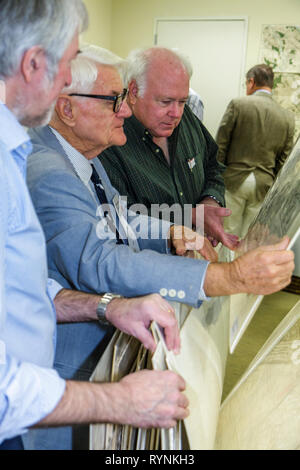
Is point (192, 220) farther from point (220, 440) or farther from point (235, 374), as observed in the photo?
point (220, 440)

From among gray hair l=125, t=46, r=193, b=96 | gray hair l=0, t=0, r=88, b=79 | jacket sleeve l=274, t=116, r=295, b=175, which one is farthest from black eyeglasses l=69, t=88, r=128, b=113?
jacket sleeve l=274, t=116, r=295, b=175

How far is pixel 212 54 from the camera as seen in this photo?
6.07 metres

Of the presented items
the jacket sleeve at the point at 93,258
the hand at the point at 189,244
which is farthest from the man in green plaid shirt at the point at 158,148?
the jacket sleeve at the point at 93,258

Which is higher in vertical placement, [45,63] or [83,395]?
[45,63]

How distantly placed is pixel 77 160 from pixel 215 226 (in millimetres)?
761

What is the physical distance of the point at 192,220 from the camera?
2260mm

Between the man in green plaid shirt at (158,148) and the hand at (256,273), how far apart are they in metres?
0.81

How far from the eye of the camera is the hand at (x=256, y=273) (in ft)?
3.51

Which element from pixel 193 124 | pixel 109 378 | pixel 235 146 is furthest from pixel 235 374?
pixel 235 146

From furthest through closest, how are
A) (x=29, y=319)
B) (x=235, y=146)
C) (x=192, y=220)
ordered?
(x=235, y=146) → (x=192, y=220) → (x=29, y=319)

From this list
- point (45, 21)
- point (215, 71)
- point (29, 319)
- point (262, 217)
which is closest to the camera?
point (45, 21)

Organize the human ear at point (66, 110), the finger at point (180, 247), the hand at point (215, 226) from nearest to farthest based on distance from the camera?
the human ear at point (66, 110) → the finger at point (180, 247) → the hand at point (215, 226)

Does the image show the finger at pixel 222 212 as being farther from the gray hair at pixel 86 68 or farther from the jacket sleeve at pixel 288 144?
the jacket sleeve at pixel 288 144

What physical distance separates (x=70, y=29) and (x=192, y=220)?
1.47 m
